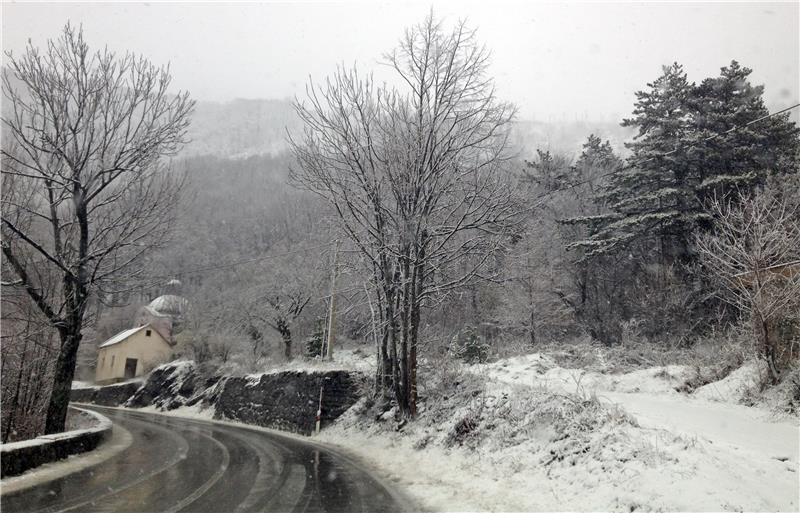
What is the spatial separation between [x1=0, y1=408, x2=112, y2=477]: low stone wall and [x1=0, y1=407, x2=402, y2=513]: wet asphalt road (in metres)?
0.74

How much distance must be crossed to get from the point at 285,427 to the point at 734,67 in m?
30.1

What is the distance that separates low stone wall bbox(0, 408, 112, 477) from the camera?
7.87m

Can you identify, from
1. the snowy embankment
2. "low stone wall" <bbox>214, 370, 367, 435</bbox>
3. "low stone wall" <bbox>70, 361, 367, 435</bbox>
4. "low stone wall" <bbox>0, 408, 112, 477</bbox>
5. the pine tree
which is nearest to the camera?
the snowy embankment

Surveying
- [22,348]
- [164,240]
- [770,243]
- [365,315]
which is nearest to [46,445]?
[164,240]

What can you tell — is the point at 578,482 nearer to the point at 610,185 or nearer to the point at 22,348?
the point at 22,348

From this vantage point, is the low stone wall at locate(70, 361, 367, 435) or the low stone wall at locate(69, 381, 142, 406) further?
the low stone wall at locate(69, 381, 142, 406)

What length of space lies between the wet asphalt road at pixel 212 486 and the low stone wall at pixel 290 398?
19.9 ft

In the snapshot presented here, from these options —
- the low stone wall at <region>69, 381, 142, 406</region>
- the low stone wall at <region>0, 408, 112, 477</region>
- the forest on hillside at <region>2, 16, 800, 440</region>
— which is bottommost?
the low stone wall at <region>69, 381, 142, 406</region>

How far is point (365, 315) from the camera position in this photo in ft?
63.5

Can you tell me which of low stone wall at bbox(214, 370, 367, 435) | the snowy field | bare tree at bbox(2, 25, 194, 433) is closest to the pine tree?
the snowy field

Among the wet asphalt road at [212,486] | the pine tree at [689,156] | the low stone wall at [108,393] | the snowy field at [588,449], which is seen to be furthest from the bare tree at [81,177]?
the low stone wall at [108,393]

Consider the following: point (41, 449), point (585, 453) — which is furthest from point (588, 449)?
point (41, 449)

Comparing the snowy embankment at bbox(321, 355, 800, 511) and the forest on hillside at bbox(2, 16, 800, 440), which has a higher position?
the forest on hillside at bbox(2, 16, 800, 440)

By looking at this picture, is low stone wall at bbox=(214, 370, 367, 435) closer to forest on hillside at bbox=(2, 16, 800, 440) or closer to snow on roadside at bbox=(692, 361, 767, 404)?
forest on hillside at bbox=(2, 16, 800, 440)
